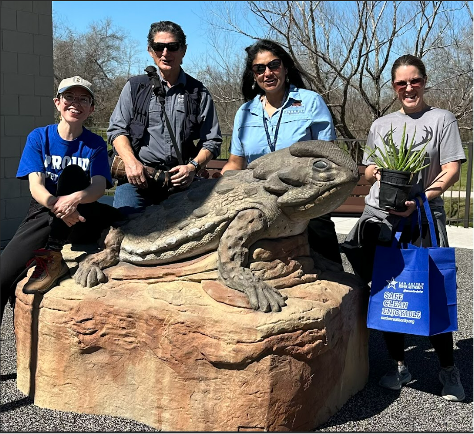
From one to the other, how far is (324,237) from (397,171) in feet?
2.71

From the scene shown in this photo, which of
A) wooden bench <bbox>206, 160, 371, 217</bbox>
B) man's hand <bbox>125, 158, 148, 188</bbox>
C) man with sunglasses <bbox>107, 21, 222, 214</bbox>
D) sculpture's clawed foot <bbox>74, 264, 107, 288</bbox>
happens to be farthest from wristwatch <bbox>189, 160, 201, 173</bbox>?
wooden bench <bbox>206, 160, 371, 217</bbox>

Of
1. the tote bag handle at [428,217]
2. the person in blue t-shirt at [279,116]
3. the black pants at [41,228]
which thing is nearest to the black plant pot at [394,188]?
the tote bag handle at [428,217]

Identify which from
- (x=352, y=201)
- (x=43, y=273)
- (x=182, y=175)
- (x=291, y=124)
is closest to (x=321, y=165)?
(x=291, y=124)

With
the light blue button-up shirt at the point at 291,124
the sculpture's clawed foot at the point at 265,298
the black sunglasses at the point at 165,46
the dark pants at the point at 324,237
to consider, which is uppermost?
the black sunglasses at the point at 165,46

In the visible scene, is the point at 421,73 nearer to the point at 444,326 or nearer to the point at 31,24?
the point at 444,326

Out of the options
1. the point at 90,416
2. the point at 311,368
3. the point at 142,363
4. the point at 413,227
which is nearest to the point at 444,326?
the point at 413,227

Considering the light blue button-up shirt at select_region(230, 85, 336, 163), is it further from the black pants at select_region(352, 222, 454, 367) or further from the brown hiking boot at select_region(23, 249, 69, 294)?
the brown hiking boot at select_region(23, 249, 69, 294)

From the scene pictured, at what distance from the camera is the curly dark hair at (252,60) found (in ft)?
12.5

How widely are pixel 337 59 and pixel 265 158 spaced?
10.4 m

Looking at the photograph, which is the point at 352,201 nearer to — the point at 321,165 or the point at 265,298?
the point at 321,165

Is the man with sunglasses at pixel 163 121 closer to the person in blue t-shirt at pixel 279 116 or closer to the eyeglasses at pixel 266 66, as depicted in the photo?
the person in blue t-shirt at pixel 279 116

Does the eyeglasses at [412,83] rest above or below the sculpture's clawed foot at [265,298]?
above

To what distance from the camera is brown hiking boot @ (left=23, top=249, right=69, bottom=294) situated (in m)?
3.45

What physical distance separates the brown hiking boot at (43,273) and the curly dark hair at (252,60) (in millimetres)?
1706
